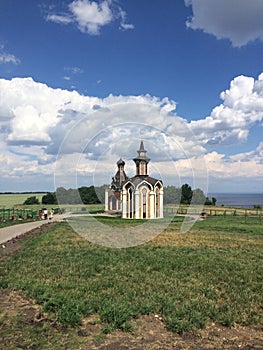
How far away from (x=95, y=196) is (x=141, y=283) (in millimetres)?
52001

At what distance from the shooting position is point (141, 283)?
1122cm

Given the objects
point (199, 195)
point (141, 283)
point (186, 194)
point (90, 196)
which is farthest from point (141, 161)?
point (141, 283)

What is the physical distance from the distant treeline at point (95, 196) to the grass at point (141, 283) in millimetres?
9927

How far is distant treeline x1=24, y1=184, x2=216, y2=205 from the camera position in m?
28.9

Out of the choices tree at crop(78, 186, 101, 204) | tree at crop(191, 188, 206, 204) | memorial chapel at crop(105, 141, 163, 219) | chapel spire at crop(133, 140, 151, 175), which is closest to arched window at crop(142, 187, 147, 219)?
memorial chapel at crop(105, 141, 163, 219)

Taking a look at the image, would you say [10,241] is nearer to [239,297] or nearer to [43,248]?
[43,248]

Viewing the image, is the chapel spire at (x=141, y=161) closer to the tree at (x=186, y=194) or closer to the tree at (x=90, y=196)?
the tree at (x=90, y=196)

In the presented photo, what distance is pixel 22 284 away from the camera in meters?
11.0

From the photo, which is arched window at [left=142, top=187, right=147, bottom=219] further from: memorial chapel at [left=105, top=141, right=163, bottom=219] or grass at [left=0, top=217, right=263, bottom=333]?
grass at [left=0, top=217, right=263, bottom=333]

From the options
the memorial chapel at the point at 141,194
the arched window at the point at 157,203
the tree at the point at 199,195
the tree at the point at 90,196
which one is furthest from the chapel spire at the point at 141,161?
the tree at the point at 90,196

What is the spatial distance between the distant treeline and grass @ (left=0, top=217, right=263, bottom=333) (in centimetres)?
993

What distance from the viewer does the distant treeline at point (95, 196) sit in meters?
28.9

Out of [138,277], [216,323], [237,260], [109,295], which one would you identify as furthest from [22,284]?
[237,260]

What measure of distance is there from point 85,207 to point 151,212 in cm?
2049
